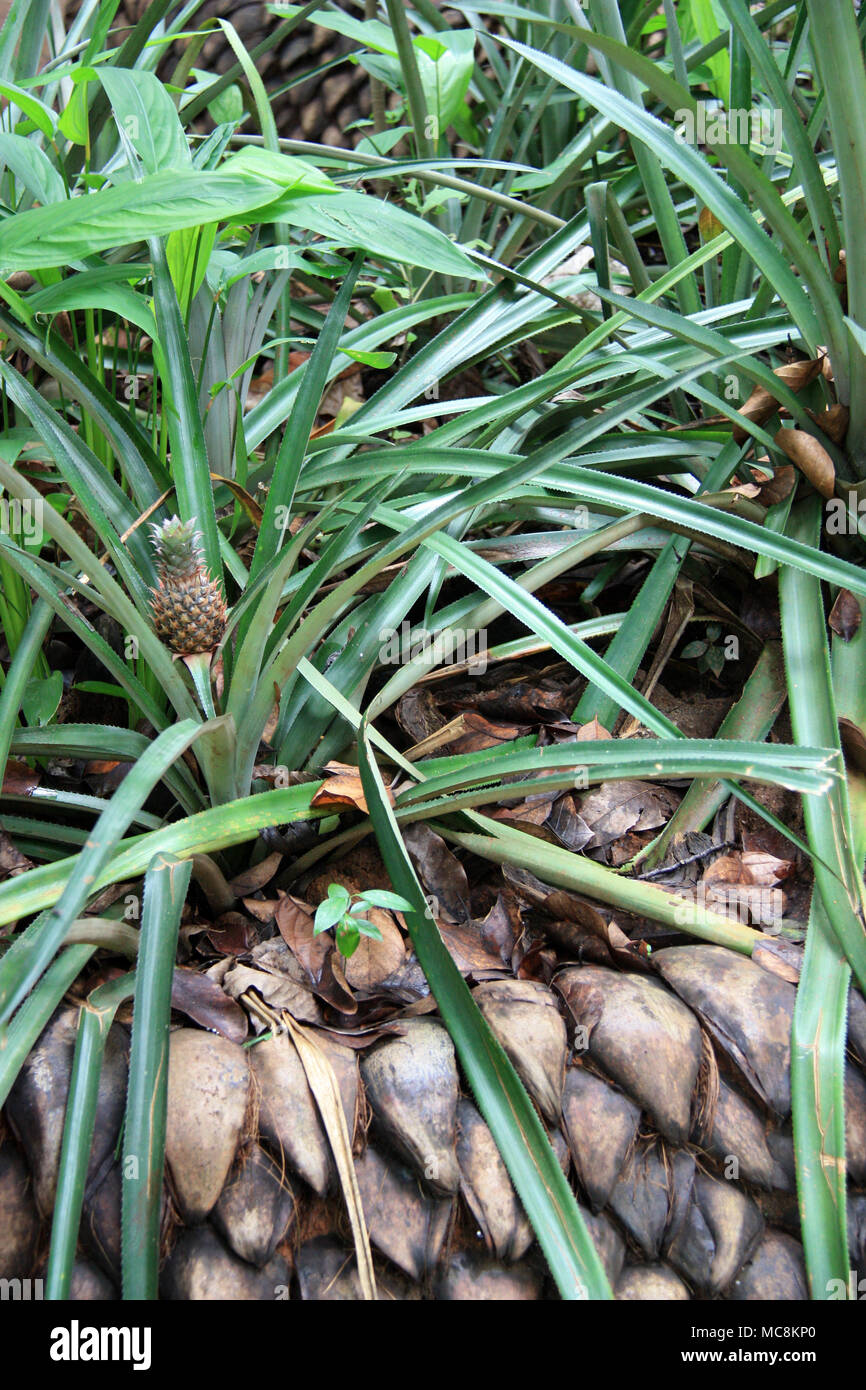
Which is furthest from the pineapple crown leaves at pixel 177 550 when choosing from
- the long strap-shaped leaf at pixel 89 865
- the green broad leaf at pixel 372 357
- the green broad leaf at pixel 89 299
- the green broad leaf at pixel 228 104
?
the green broad leaf at pixel 228 104

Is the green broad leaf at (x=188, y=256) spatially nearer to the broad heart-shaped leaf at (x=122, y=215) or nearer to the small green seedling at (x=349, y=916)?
the broad heart-shaped leaf at (x=122, y=215)

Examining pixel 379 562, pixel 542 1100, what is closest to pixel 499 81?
pixel 379 562

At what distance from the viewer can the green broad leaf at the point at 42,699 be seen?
95 centimetres

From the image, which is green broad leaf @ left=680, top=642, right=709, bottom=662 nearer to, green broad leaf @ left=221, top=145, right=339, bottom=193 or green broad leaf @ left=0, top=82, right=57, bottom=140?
green broad leaf @ left=221, top=145, right=339, bottom=193

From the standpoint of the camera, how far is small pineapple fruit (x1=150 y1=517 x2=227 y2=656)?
0.78 m

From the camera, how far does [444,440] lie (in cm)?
110

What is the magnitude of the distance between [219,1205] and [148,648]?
1.45 ft

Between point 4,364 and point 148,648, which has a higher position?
point 4,364

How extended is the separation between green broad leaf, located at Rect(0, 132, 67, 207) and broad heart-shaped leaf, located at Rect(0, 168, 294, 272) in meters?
0.17

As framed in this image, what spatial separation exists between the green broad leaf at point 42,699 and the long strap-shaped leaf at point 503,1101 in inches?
15.0

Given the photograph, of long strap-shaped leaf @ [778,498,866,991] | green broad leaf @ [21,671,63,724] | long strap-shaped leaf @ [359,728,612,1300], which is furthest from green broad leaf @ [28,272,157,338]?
long strap-shaped leaf @ [778,498,866,991]

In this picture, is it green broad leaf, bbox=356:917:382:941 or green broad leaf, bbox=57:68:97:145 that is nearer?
green broad leaf, bbox=356:917:382:941

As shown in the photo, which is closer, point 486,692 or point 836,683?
point 836,683
